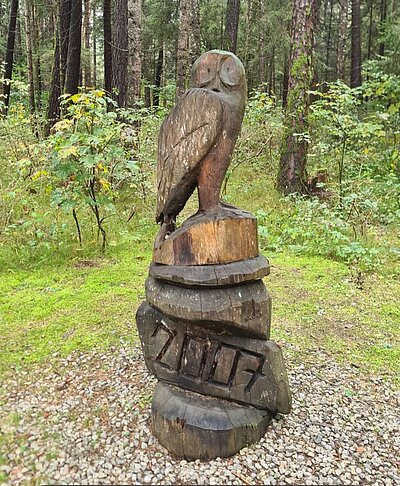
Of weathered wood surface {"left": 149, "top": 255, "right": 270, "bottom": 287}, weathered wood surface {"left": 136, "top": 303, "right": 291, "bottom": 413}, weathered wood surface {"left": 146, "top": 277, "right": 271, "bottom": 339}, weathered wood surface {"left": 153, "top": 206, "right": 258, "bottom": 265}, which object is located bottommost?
weathered wood surface {"left": 136, "top": 303, "right": 291, "bottom": 413}

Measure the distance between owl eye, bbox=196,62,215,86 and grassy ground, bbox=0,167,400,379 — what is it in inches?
85.2

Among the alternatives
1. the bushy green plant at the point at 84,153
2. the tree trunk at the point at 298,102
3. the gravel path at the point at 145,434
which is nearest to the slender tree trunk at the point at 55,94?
the bushy green plant at the point at 84,153

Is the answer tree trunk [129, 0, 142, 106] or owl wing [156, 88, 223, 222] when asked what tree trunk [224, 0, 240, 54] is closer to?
tree trunk [129, 0, 142, 106]

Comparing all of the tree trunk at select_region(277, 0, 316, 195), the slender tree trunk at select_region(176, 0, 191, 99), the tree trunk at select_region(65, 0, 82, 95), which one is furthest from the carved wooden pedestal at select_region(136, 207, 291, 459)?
the tree trunk at select_region(65, 0, 82, 95)

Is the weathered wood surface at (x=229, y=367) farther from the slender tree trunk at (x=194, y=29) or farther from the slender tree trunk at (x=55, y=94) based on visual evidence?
the slender tree trunk at (x=55, y=94)

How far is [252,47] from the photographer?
18234 millimetres

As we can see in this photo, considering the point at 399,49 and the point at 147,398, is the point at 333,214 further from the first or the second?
the point at 399,49

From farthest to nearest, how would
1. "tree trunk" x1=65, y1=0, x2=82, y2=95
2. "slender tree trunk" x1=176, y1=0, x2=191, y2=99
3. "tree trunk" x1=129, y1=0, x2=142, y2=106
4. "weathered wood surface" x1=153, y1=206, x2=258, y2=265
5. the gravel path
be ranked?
"tree trunk" x1=65, y1=0, x2=82, y2=95 < "slender tree trunk" x1=176, y1=0, x2=191, y2=99 < "tree trunk" x1=129, y1=0, x2=142, y2=106 < "weathered wood surface" x1=153, y1=206, x2=258, y2=265 < the gravel path

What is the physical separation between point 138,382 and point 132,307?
1.31 m

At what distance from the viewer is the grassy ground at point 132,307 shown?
368 cm

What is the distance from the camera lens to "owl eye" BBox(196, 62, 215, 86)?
2.50 meters

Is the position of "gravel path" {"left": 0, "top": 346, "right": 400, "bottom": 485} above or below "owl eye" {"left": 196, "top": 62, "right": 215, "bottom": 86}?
below

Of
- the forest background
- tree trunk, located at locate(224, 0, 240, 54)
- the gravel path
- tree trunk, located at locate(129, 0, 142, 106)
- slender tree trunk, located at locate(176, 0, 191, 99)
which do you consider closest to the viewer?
the gravel path

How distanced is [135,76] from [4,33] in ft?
53.9
